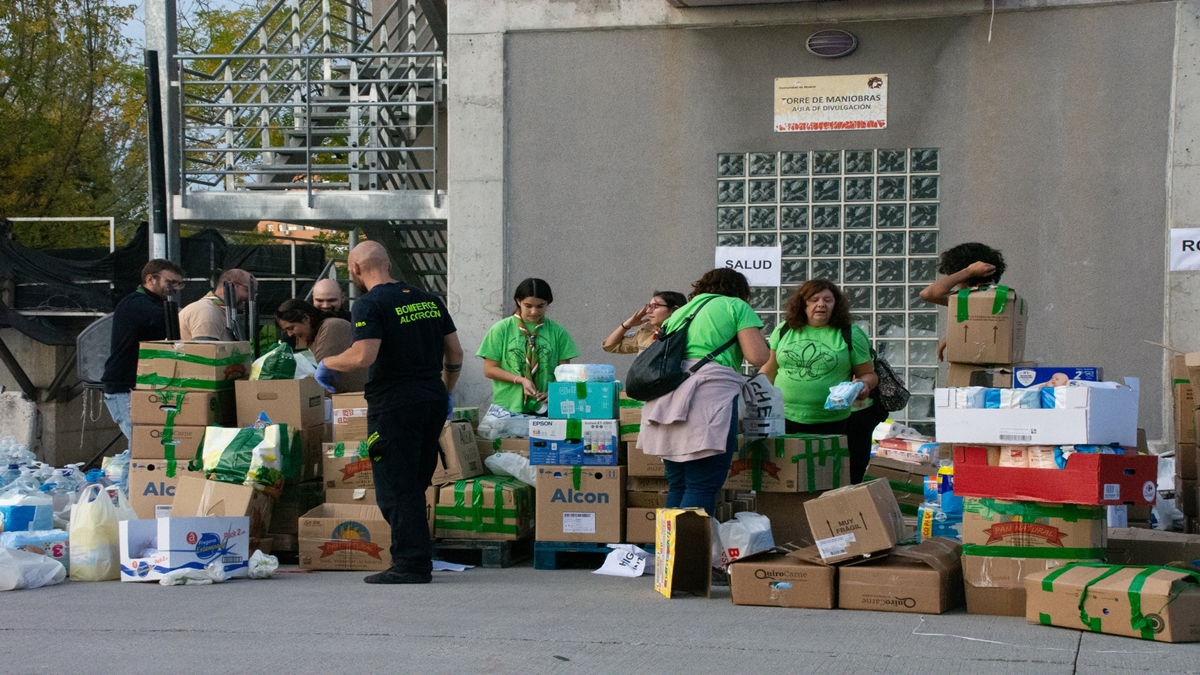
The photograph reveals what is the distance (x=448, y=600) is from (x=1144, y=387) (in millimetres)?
6131

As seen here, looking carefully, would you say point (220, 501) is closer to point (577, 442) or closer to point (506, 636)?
point (577, 442)

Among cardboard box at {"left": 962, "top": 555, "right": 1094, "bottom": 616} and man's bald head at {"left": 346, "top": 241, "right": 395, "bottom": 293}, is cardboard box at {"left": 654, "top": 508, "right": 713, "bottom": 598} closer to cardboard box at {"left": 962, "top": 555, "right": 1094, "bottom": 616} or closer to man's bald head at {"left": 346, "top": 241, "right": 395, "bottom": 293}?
cardboard box at {"left": 962, "top": 555, "right": 1094, "bottom": 616}

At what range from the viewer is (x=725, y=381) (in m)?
6.25

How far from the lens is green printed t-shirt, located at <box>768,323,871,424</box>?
7250 millimetres

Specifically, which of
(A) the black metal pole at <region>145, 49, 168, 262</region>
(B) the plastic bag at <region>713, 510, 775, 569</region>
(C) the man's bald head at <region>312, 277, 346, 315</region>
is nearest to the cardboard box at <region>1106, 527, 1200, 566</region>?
(B) the plastic bag at <region>713, 510, 775, 569</region>

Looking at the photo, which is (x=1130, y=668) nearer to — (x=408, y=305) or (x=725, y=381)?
(x=725, y=381)

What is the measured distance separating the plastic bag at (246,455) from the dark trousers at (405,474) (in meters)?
1.06

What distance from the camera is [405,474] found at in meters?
6.53

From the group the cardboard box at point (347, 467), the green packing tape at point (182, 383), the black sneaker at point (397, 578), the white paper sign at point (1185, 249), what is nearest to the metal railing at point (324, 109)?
the green packing tape at point (182, 383)

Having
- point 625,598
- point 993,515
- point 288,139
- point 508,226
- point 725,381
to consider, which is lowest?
point 625,598

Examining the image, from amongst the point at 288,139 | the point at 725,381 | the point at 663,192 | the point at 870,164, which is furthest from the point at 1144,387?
the point at 288,139

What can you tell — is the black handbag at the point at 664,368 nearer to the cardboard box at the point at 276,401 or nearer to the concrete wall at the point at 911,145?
the cardboard box at the point at 276,401

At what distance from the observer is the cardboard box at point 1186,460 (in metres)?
7.67

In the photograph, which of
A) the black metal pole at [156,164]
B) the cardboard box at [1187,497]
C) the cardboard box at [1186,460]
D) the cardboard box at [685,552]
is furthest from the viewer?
the black metal pole at [156,164]
